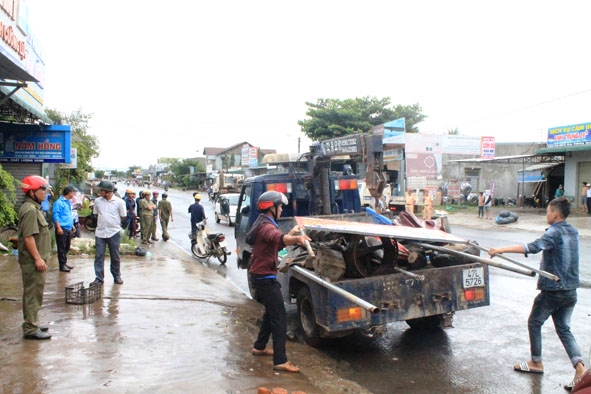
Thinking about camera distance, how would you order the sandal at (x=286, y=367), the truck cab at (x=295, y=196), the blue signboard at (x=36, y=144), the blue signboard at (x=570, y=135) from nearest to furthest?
the sandal at (x=286, y=367)
the truck cab at (x=295, y=196)
the blue signboard at (x=36, y=144)
the blue signboard at (x=570, y=135)

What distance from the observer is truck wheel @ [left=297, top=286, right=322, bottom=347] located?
5695 millimetres

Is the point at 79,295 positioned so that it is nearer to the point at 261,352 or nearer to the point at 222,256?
the point at 261,352

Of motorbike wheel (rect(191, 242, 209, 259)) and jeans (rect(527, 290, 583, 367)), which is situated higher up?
jeans (rect(527, 290, 583, 367))

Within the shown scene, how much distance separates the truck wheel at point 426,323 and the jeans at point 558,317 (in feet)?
4.68

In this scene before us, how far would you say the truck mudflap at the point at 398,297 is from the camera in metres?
5.04

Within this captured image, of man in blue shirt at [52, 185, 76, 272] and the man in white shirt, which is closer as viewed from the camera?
the man in white shirt

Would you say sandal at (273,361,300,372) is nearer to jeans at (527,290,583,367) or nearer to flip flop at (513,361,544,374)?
flip flop at (513,361,544,374)

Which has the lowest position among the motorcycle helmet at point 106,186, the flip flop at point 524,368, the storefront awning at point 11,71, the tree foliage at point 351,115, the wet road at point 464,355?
the wet road at point 464,355

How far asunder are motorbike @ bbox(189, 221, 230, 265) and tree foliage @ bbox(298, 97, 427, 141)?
24.9 metres

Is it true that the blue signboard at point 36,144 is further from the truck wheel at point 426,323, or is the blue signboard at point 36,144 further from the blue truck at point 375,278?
the truck wheel at point 426,323

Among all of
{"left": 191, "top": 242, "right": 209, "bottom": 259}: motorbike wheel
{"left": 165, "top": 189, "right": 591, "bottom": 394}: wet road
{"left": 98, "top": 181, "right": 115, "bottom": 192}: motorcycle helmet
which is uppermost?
{"left": 98, "top": 181, "right": 115, "bottom": 192}: motorcycle helmet

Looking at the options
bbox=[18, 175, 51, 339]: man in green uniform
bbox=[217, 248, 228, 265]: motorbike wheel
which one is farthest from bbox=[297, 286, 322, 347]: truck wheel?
bbox=[217, 248, 228, 265]: motorbike wheel

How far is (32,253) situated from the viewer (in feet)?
15.7

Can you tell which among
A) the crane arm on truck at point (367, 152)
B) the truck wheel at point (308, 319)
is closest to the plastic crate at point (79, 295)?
the truck wheel at point (308, 319)
